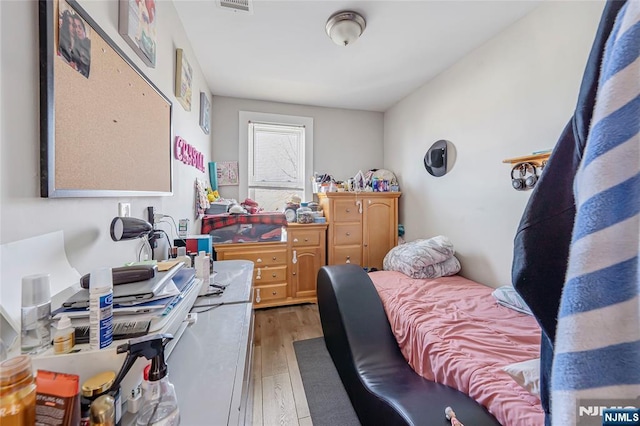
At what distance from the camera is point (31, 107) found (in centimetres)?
59

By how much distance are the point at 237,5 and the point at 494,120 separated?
2082 millimetres

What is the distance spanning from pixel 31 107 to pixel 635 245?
122 cm

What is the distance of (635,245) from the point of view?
315 millimetres

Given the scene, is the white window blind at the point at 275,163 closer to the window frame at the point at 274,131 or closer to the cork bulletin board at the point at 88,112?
the window frame at the point at 274,131

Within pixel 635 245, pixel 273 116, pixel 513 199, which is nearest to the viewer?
pixel 635 245

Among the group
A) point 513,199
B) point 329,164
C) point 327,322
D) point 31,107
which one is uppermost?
point 329,164

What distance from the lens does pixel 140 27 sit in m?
1.06

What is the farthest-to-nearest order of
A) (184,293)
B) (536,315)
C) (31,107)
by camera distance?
(184,293) → (31,107) → (536,315)

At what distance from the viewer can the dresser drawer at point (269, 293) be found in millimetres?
2561

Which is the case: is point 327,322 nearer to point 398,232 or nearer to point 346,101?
point 398,232

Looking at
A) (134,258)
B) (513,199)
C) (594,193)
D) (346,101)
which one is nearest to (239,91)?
(346,101)

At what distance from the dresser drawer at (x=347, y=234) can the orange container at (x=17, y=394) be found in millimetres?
2548

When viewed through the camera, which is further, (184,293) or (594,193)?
(184,293)

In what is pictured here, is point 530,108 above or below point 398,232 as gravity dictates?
above
